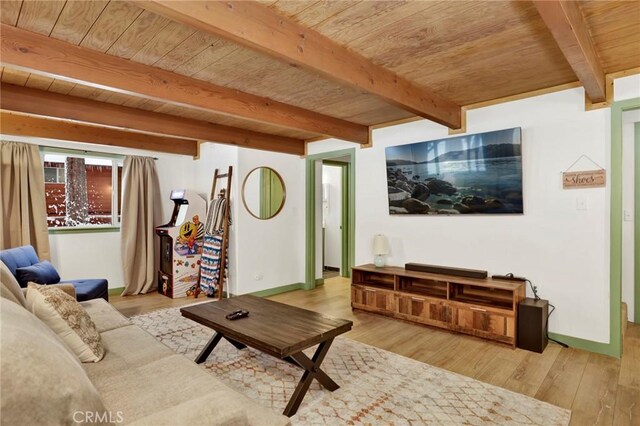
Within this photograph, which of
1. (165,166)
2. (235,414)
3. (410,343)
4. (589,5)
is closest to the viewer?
(235,414)

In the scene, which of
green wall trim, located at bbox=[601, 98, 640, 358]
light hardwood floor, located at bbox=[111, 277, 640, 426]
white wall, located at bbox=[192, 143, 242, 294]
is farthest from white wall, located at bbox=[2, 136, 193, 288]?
green wall trim, located at bbox=[601, 98, 640, 358]

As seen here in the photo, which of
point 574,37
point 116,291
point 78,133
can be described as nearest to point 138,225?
point 116,291

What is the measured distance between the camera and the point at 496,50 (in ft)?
7.82

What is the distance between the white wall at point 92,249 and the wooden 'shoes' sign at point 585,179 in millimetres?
5448

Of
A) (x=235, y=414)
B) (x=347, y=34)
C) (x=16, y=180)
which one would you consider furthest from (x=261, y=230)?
(x=235, y=414)

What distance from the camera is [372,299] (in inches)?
163

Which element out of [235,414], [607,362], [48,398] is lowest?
[607,362]

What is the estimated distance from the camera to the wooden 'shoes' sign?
296cm

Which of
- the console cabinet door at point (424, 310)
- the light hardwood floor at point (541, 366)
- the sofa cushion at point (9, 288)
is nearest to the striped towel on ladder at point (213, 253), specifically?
the light hardwood floor at point (541, 366)

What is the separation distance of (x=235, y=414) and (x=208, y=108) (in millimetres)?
2444

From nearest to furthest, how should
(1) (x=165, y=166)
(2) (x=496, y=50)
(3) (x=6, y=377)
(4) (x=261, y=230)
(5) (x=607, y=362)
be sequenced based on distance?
(3) (x=6, y=377) → (2) (x=496, y=50) → (5) (x=607, y=362) → (4) (x=261, y=230) → (1) (x=165, y=166)

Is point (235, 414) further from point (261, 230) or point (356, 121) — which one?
point (261, 230)

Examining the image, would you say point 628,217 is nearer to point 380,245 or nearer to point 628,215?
point 628,215

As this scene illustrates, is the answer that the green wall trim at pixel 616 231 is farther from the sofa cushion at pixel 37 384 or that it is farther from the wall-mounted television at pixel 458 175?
the sofa cushion at pixel 37 384
